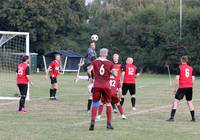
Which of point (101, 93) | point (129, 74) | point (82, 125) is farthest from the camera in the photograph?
point (129, 74)

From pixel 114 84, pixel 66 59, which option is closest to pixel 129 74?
pixel 114 84

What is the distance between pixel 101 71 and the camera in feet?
46.3

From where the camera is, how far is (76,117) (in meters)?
17.2

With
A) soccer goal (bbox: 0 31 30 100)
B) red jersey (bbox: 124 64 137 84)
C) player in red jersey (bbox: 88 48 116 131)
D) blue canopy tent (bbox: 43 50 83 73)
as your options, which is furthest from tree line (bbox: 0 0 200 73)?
player in red jersey (bbox: 88 48 116 131)

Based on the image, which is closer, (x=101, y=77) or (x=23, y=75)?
(x=101, y=77)

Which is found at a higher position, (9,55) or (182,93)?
(9,55)

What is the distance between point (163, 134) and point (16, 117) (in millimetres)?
5311

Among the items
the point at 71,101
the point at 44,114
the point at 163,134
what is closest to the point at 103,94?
the point at 163,134

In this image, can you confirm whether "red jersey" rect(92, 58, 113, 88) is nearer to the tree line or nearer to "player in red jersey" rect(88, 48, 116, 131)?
"player in red jersey" rect(88, 48, 116, 131)

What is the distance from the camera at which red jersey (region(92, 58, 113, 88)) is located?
14109 millimetres

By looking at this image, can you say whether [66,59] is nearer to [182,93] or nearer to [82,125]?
[182,93]

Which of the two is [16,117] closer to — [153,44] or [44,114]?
[44,114]

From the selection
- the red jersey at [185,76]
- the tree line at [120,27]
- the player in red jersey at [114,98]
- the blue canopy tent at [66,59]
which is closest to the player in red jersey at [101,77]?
the player in red jersey at [114,98]

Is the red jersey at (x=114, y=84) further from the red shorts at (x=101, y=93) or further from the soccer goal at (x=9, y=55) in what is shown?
the soccer goal at (x=9, y=55)
